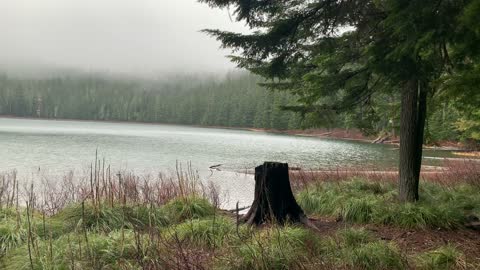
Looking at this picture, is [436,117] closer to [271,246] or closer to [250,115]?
[271,246]

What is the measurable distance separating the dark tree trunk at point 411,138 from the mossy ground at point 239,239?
40cm

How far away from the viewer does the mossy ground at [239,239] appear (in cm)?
436

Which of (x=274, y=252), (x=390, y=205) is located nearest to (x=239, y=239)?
(x=274, y=252)

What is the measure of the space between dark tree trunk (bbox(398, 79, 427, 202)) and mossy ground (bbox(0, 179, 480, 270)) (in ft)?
1.32

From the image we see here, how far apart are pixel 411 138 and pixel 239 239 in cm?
450

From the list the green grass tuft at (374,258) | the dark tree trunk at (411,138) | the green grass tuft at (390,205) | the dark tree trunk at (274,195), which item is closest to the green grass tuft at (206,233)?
the dark tree trunk at (274,195)

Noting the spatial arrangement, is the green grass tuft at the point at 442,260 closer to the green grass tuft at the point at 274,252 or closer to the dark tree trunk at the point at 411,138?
the green grass tuft at the point at 274,252

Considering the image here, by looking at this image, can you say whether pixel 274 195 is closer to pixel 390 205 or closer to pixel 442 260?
pixel 390 205

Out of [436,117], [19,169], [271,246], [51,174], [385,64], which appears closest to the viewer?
[271,246]

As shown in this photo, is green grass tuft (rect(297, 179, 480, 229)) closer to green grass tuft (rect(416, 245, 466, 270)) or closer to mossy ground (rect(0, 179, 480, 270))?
mossy ground (rect(0, 179, 480, 270))

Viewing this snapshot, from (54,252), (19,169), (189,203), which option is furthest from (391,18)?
(19,169)

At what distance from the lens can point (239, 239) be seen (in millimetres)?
4988

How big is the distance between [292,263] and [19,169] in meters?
21.0

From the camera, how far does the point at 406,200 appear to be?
7.81 metres
